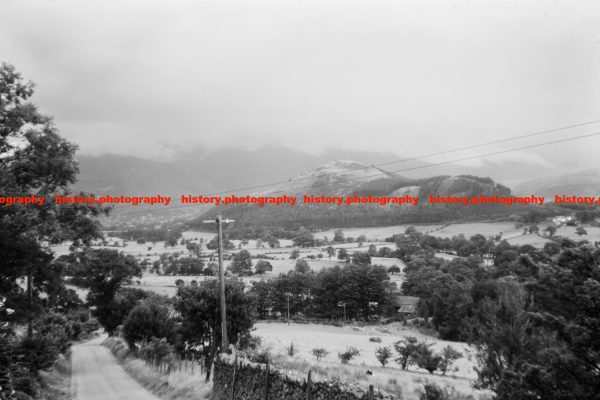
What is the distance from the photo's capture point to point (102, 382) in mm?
29000

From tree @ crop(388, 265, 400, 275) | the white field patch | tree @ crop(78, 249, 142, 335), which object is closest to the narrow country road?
tree @ crop(78, 249, 142, 335)

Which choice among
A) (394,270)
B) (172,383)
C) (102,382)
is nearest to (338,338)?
(102,382)

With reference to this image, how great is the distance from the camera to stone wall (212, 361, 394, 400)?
1221 cm

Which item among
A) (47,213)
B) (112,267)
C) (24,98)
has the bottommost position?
(112,267)

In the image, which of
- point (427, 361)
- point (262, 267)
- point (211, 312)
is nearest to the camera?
point (211, 312)

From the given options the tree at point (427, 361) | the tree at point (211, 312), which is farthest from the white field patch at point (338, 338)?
the tree at point (211, 312)

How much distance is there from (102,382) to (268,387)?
19.6 m

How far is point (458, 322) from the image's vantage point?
7688 cm

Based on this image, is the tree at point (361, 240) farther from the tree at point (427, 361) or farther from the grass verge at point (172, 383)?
the grass verge at point (172, 383)

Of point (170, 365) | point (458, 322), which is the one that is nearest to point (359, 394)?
point (170, 365)

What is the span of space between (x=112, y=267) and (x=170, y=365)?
3520cm

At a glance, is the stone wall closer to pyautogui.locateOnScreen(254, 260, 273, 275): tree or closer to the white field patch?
the white field patch

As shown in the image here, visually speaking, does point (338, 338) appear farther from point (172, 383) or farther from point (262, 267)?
point (262, 267)

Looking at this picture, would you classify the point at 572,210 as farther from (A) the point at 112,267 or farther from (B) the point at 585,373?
(B) the point at 585,373
